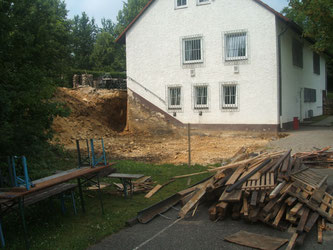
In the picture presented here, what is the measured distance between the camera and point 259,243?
5.29m

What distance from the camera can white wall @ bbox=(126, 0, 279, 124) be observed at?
1880 centimetres

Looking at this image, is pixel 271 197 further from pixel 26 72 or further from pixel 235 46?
pixel 235 46

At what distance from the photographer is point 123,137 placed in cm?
2138

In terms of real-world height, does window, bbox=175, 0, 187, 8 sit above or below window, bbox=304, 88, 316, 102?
above

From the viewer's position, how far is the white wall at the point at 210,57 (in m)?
18.8

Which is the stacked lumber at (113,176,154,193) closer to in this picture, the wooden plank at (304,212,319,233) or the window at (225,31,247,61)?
the wooden plank at (304,212,319,233)

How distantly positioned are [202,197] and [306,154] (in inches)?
249

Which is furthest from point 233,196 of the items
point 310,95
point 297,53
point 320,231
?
point 310,95

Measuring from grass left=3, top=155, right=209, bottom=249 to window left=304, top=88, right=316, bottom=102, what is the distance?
18.5 metres

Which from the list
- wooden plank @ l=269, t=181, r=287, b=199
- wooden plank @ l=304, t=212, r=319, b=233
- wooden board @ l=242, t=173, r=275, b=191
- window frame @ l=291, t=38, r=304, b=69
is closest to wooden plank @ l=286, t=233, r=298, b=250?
wooden plank @ l=304, t=212, r=319, b=233

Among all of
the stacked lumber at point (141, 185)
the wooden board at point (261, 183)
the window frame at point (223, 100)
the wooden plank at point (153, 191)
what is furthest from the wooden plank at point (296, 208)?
the window frame at point (223, 100)

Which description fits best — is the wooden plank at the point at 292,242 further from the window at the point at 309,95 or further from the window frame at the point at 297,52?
the window at the point at 309,95

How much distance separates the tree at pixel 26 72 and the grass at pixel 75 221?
4.45 ft

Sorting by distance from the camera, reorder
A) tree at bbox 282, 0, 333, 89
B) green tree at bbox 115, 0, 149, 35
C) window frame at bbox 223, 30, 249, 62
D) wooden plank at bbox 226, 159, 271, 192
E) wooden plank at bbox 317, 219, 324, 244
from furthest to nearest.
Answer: green tree at bbox 115, 0, 149, 35 < window frame at bbox 223, 30, 249, 62 < tree at bbox 282, 0, 333, 89 < wooden plank at bbox 226, 159, 271, 192 < wooden plank at bbox 317, 219, 324, 244
